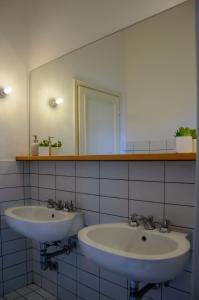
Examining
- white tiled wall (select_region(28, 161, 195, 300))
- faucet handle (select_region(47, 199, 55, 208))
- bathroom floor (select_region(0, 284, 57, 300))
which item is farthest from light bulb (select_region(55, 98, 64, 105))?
bathroom floor (select_region(0, 284, 57, 300))

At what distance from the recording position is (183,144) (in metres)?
1.12

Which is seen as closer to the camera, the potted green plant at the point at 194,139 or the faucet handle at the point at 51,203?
the potted green plant at the point at 194,139

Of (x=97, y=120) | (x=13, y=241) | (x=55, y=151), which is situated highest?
(x=97, y=120)

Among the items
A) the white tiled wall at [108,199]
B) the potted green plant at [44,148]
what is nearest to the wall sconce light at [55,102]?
the potted green plant at [44,148]

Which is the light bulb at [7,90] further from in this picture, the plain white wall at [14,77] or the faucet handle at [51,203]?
the faucet handle at [51,203]

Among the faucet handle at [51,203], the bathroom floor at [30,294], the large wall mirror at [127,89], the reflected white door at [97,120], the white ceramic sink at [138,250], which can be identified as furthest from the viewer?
the bathroom floor at [30,294]

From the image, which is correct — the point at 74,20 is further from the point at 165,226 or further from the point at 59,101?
the point at 165,226

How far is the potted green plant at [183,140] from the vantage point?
111cm

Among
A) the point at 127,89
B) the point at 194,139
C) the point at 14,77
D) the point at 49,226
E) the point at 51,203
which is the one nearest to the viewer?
the point at 194,139

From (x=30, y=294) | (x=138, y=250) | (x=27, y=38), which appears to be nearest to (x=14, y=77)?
(x=27, y=38)

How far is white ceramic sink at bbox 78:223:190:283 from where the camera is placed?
87 cm

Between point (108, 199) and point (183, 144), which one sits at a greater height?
point (183, 144)

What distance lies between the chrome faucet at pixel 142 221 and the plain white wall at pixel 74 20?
45.1 inches

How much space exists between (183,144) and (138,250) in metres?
0.59
